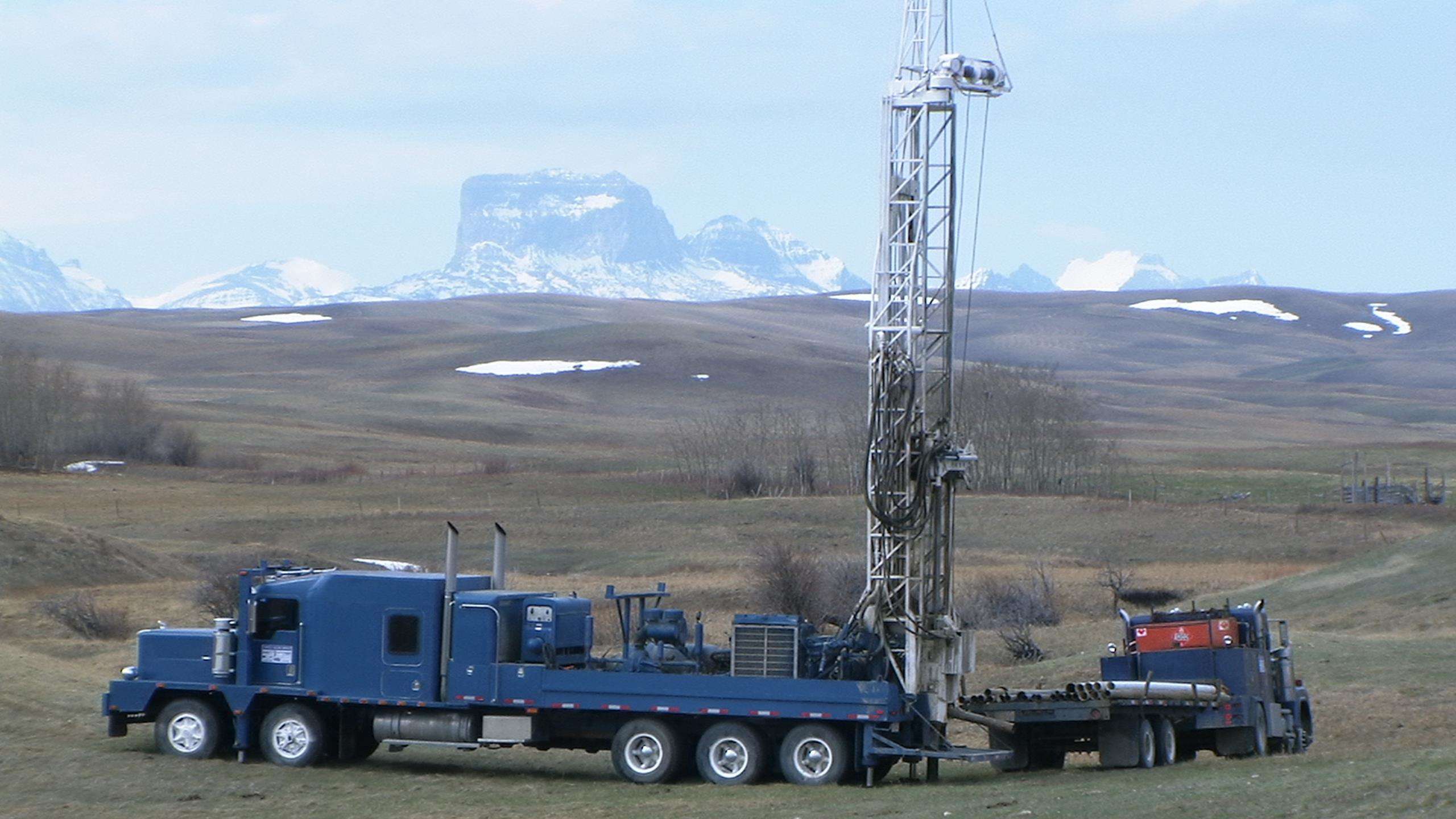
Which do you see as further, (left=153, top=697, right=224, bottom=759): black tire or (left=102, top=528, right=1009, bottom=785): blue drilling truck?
(left=153, top=697, right=224, bottom=759): black tire

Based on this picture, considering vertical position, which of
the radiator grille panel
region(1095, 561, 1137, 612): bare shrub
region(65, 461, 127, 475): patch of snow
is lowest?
the radiator grille panel

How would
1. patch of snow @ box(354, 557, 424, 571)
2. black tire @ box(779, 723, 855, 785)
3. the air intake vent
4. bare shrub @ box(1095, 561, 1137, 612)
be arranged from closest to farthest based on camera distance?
black tire @ box(779, 723, 855, 785) < the air intake vent < bare shrub @ box(1095, 561, 1137, 612) < patch of snow @ box(354, 557, 424, 571)

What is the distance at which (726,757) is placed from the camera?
21250 millimetres

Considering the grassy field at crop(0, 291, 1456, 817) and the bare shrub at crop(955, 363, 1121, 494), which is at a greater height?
the bare shrub at crop(955, 363, 1121, 494)

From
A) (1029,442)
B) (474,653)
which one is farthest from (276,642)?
(1029,442)

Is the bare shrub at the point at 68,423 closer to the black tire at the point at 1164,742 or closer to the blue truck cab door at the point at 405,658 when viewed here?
the blue truck cab door at the point at 405,658

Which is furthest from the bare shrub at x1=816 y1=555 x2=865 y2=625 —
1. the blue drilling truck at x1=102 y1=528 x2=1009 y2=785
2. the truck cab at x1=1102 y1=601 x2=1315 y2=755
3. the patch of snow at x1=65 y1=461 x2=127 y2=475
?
the patch of snow at x1=65 y1=461 x2=127 y2=475

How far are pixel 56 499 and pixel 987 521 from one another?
4049 cm

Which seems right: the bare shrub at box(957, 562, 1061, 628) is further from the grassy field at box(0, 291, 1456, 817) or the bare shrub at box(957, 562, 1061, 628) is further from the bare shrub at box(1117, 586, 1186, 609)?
the bare shrub at box(1117, 586, 1186, 609)

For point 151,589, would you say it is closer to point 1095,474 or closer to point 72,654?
point 72,654

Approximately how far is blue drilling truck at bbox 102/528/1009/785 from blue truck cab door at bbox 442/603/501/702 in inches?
0.8

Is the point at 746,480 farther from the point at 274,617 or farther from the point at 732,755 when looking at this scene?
the point at 732,755

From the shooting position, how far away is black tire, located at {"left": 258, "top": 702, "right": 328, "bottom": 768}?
22.5 meters

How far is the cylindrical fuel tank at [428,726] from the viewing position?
2203 cm
